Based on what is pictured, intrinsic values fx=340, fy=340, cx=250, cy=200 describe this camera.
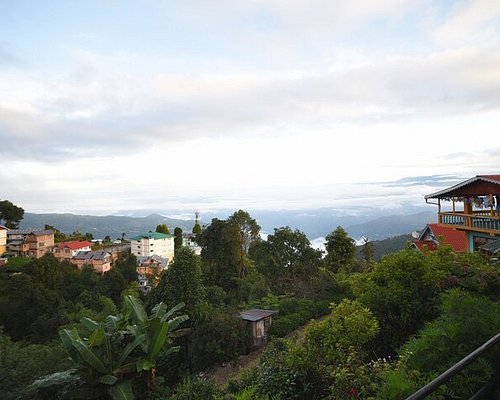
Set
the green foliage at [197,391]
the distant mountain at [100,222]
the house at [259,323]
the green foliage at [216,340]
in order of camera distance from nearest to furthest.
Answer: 1. the green foliage at [197,391]
2. the green foliage at [216,340]
3. the house at [259,323]
4. the distant mountain at [100,222]

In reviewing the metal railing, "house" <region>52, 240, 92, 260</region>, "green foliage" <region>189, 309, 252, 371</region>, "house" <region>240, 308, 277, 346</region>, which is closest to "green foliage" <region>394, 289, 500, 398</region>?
the metal railing

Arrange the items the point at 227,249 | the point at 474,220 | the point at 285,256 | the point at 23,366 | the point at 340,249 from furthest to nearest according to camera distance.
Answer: the point at 227,249 → the point at 285,256 → the point at 340,249 → the point at 474,220 → the point at 23,366

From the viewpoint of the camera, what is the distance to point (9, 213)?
4397cm

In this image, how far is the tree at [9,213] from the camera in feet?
142

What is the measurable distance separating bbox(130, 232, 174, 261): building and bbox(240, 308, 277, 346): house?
49283 mm

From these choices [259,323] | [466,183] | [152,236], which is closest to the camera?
[259,323]

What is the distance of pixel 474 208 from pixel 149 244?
54274mm

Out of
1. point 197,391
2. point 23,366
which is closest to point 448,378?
point 197,391

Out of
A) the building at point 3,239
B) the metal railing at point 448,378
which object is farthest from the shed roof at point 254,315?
the building at point 3,239

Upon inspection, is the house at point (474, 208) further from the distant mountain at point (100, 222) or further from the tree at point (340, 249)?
the distant mountain at point (100, 222)

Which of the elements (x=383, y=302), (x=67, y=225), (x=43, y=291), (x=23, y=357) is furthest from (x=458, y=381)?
(x=67, y=225)

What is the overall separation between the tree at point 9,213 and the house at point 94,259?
9750 mm

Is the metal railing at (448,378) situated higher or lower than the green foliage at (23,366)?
higher

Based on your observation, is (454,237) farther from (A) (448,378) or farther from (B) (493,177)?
(A) (448,378)
